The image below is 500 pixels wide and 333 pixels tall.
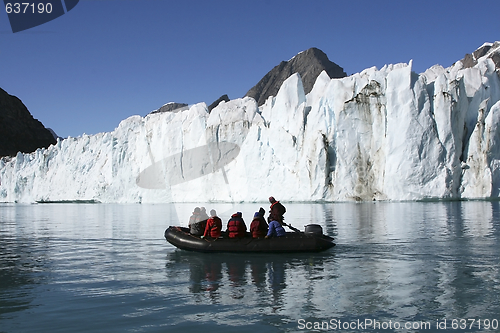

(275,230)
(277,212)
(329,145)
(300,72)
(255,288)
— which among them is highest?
(300,72)

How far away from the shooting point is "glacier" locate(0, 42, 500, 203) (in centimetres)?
3195

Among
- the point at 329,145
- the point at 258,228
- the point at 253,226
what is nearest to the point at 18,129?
the point at 329,145

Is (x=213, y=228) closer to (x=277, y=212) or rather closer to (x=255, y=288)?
(x=277, y=212)

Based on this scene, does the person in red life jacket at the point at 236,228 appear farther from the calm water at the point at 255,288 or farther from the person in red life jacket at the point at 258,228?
the calm water at the point at 255,288

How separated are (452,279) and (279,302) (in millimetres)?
2958

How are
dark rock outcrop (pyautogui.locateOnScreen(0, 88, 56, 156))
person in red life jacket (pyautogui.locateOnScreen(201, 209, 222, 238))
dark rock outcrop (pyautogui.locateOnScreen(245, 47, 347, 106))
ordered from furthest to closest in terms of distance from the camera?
dark rock outcrop (pyautogui.locateOnScreen(0, 88, 56, 156)) < dark rock outcrop (pyautogui.locateOnScreen(245, 47, 347, 106)) < person in red life jacket (pyautogui.locateOnScreen(201, 209, 222, 238))

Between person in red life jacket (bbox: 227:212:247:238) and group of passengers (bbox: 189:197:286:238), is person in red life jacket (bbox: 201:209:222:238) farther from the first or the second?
person in red life jacket (bbox: 227:212:247:238)

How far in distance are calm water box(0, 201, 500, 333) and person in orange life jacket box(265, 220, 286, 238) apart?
52 cm

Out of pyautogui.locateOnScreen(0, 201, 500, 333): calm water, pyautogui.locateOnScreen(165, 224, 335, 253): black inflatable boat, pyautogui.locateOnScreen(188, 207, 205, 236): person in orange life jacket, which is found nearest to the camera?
pyautogui.locateOnScreen(0, 201, 500, 333): calm water

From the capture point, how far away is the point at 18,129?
333 ft

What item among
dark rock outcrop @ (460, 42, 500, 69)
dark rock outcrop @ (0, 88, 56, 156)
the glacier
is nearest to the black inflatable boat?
the glacier

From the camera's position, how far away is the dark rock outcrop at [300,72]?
309 feet

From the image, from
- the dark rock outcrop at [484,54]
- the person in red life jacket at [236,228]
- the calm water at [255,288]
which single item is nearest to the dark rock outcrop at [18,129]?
the dark rock outcrop at [484,54]

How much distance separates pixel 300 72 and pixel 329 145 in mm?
66623
